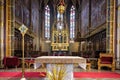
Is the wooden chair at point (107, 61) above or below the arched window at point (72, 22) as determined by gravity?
below

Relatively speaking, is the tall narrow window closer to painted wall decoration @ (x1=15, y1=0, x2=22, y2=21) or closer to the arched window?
the arched window

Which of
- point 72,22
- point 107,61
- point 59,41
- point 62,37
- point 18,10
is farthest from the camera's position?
point 72,22

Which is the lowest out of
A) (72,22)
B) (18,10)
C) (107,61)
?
(107,61)

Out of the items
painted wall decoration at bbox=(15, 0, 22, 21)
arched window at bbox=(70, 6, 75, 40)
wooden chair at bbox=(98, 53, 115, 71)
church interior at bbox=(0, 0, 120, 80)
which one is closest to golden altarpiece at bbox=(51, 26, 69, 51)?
church interior at bbox=(0, 0, 120, 80)

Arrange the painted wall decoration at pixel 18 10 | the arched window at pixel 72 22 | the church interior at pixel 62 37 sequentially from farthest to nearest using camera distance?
the arched window at pixel 72 22 → the painted wall decoration at pixel 18 10 → the church interior at pixel 62 37

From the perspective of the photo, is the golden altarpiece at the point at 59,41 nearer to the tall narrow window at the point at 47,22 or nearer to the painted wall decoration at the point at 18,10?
the tall narrow window at the point at 47,22

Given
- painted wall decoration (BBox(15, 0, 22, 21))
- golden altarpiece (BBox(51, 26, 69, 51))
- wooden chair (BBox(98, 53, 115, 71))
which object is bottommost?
wooden chair (BBox(98, 53, 115, 71))

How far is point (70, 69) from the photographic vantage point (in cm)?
684

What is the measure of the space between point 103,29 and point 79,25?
38.9 feet

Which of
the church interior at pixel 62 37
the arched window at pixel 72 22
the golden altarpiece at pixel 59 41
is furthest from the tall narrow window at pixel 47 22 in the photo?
the golden altarpiece at pixel 59 41

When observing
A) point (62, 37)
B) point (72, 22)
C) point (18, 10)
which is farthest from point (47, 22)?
point (18, 10)

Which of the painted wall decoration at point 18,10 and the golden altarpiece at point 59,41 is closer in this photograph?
the painted wall decoration at point 18,10

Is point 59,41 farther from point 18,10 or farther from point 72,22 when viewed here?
point 18,10

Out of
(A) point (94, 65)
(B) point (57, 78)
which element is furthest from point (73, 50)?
(B) point (57, 78)
